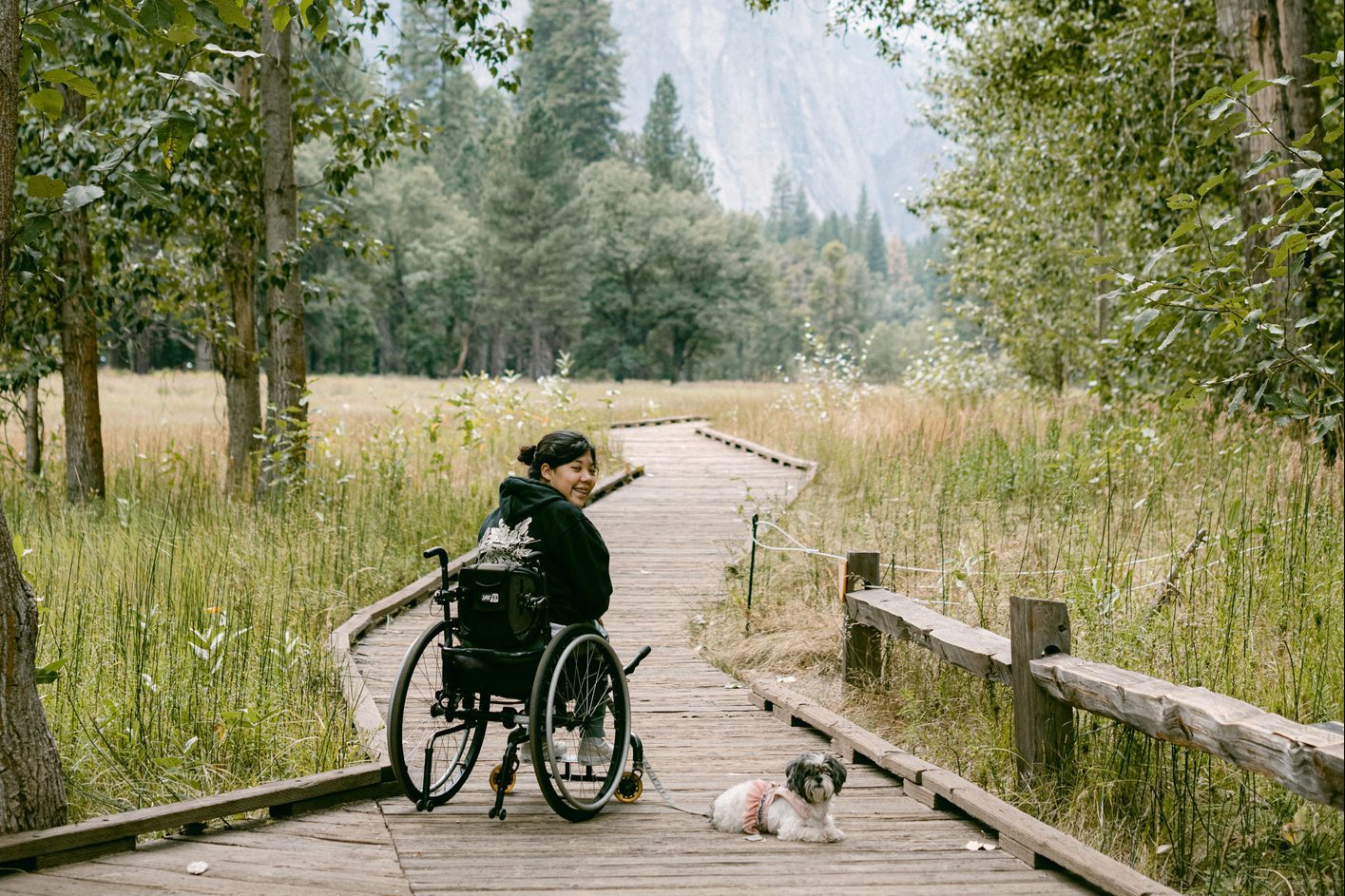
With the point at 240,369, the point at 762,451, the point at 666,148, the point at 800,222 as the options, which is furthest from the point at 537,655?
the point at 800,222

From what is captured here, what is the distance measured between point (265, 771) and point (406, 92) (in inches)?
2936

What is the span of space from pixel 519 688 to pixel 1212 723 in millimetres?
2362

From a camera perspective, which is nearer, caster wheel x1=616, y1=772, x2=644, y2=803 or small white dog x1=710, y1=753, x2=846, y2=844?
small white dog x1=710, y1=753, x2=846, y2=844

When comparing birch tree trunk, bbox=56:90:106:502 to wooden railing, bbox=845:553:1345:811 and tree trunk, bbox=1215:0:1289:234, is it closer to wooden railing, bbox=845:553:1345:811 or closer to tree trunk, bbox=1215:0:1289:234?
wooden railing, bbox=845:553:1345:811

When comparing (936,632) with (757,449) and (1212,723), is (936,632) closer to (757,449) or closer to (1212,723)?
(1212,723)

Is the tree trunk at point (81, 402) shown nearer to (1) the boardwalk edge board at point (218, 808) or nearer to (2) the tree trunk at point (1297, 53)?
(1) the boardwalk edge board at point (218, 808)

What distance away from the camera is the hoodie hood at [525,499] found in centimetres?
449

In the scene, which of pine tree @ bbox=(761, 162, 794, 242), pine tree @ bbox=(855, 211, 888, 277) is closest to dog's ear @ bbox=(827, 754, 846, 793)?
pine tree @ bbox=(761, 162, 794, 242)

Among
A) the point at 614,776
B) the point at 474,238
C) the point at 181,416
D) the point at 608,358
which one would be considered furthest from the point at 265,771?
the point at 608,358

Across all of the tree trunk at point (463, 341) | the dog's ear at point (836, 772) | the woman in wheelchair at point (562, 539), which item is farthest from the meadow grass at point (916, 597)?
the tree trunk at point (463, 341)

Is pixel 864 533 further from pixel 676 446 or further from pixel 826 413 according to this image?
pixel 676 446

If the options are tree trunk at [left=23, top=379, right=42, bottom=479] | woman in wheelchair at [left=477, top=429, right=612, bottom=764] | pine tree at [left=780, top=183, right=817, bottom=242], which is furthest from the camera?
pine tree at [left=780, top=183, right=817, bottom=242]

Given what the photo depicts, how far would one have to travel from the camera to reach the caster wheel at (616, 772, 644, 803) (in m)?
4.59

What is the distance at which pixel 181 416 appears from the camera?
90.5ft
